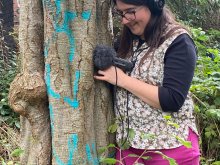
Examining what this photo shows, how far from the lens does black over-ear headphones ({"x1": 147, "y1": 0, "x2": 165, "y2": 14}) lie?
2259mm

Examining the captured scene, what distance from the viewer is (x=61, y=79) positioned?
223 centimetres

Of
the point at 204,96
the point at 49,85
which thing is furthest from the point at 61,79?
the point at 204,96

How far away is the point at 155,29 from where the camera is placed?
231cm

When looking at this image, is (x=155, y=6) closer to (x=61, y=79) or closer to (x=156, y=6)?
(x=156, y=6)

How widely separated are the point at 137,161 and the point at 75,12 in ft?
3.02

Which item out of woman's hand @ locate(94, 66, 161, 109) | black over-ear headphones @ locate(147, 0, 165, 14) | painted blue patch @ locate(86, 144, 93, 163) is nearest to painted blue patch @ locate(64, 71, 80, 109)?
woman's hand @ locate(94, 66, 161, 109)

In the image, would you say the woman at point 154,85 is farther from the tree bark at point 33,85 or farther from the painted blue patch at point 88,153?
the tree bark at point 33,85

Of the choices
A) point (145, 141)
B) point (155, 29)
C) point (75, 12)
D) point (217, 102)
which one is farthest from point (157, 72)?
point (217, 102)

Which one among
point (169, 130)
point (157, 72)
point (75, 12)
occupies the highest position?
point (75, 12)

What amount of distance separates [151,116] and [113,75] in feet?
1.05

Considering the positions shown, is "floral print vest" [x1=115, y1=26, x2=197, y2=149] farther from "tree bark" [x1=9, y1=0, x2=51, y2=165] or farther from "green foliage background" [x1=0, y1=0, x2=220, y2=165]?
"green foliage background" [x1=0, y1=0, x2=220, y2=165]

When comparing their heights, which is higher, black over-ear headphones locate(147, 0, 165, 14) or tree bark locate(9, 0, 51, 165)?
black over-ear headphones locate(147, 0, 165, 14)

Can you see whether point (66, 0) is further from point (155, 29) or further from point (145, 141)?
point (145, 141)

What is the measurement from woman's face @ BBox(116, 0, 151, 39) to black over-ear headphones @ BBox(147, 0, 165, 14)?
2cm
